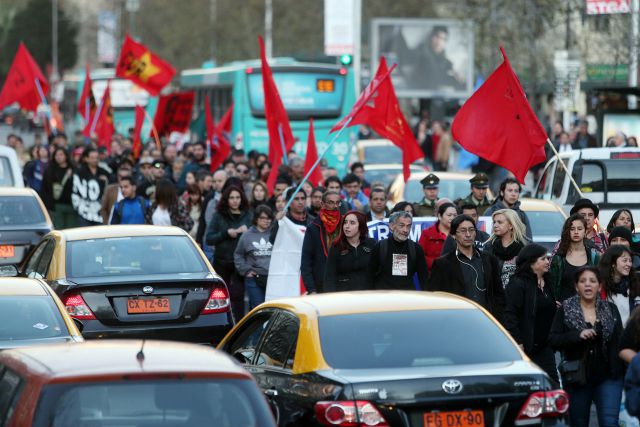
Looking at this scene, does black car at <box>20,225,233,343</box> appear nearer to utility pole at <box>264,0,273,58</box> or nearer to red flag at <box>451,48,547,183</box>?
red flag at <box>451,48,547,183</box>

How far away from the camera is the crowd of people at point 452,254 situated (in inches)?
368

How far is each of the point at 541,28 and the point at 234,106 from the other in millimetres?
11973

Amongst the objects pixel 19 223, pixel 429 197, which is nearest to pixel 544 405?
pixel 429 197

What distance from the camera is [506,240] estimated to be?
11703 millimetres

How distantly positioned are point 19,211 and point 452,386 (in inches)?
394

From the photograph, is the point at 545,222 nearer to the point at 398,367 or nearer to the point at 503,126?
the point at 503,126

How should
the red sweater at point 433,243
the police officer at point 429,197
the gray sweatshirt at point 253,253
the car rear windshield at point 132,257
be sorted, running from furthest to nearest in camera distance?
the police officer at point 429,197
the gray sweatshirt at point 253,253
the red sweater at point 433,243
the car rear windshield at point 132,257

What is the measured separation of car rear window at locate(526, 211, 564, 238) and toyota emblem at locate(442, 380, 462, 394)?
31.3 ft

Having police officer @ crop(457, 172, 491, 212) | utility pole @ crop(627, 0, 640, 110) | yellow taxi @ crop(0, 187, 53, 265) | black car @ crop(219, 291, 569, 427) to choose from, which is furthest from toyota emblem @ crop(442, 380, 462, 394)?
utility pole @ crop(627, 0, 640, 110)

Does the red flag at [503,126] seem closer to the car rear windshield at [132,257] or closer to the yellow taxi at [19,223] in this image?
the car rear windshield at [132,257]

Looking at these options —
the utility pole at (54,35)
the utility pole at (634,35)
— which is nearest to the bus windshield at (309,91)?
the utility pole at (634,35)

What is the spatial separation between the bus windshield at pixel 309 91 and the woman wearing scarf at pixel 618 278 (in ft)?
81.2

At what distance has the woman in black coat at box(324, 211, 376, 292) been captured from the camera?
40.0 ft

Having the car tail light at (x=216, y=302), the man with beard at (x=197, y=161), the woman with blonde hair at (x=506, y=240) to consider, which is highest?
the woman with blonde hair at (x=506, y=240)
